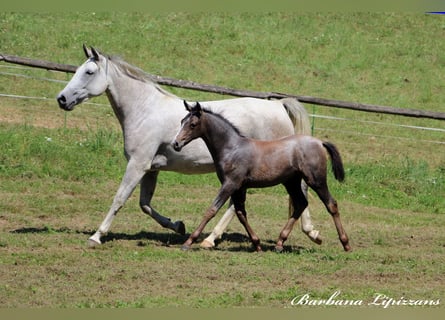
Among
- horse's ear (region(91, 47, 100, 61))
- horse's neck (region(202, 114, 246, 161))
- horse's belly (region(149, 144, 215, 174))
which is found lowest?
horse's belly (region(149, 144, 215, 174))

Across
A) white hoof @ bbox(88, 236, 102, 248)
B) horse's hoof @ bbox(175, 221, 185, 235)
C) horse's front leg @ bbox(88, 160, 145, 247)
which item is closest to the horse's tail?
horse's hoof @ bbox(175, 221, 185, 235)

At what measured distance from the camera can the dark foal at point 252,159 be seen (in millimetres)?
9703

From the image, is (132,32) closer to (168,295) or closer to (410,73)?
(410,73)

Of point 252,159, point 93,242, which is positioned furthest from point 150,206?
point 252,159

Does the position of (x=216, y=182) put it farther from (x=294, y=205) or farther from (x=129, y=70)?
(x=294, y=205)

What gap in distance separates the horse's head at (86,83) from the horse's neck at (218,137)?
1541mm

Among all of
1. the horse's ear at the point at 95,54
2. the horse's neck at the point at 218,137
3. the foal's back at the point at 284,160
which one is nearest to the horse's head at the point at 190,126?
the horse's neck at the point at 218,137

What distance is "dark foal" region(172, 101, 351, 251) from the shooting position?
9.70 metres

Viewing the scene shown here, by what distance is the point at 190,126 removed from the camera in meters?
9.61

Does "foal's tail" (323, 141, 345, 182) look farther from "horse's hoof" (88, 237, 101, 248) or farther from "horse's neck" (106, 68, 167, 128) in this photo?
"horse's hoof" (88, 237, 101, 248)

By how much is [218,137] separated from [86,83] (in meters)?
1.84

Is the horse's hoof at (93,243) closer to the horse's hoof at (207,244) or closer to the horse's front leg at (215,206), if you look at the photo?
the horse's front leg at (215,206)

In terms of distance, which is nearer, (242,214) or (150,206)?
(242,214)

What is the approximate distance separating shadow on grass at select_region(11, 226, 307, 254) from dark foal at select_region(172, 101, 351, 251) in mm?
439
